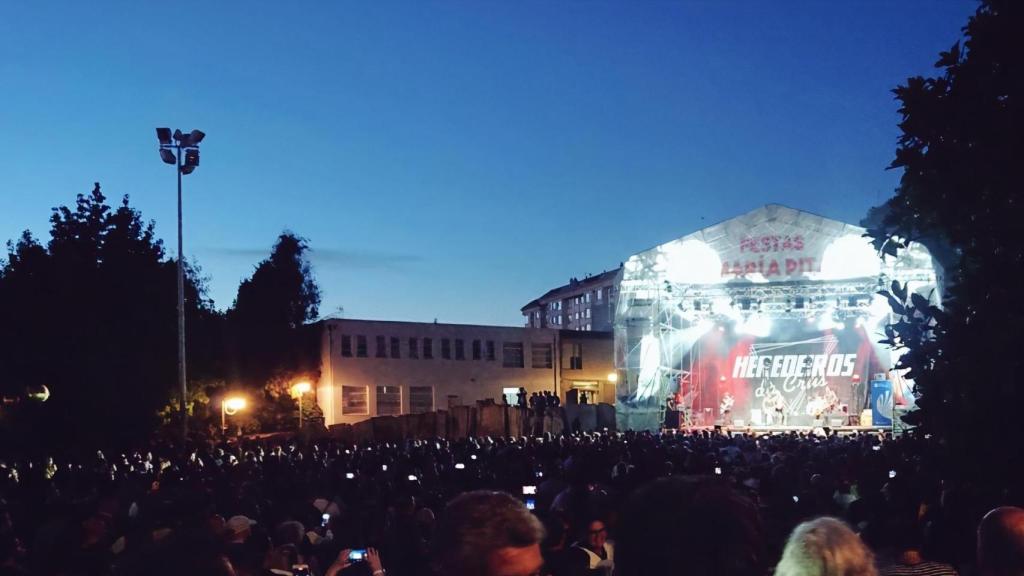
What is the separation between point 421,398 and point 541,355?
668 centimetres

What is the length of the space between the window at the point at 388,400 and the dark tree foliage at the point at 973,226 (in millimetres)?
34302

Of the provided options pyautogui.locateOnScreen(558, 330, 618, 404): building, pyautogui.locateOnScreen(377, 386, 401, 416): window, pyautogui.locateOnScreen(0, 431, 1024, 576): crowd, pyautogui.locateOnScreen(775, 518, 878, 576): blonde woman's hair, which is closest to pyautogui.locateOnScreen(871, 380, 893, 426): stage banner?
pyautogui.locateOnScreen(0, 431, 1024, 576): crowd

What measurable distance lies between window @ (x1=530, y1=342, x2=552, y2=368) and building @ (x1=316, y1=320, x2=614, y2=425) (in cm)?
5

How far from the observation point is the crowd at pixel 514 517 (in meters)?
2.18

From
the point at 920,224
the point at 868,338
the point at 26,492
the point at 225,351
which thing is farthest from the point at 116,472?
the point at 868,338

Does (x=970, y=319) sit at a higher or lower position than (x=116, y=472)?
higher

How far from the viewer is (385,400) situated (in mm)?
41812

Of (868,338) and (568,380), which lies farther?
(568,380)

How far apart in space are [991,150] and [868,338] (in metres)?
27.4

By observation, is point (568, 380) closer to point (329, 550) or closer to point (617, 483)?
point (617, 483)

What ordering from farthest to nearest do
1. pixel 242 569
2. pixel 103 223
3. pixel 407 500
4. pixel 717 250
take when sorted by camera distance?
1. pixel 717 250
2. pixel 103 223
3. pixel 407 500
4. pixel 242 569

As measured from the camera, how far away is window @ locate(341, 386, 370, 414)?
40500 mm

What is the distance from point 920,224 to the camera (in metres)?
8.43

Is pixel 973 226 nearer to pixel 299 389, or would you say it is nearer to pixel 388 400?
pixel 299 389
